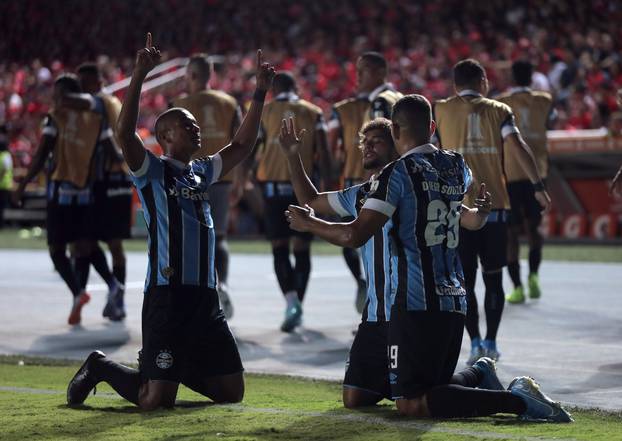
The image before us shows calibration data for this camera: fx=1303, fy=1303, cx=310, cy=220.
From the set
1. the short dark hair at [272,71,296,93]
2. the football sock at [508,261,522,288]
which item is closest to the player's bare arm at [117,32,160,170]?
the short dark hair at [272,71,296,93]

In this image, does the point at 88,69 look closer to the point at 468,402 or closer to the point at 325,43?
the point at 468,402

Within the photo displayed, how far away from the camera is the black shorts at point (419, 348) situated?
6.57 meters

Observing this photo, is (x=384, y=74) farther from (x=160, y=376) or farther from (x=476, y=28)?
(x=476, y=28)

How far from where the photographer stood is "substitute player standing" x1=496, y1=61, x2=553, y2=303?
43.5 ft

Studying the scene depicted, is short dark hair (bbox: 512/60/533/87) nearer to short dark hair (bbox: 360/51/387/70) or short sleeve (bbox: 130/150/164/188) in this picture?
short dark hair (bbox: 360/51/387/70)

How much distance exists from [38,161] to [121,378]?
5141mm

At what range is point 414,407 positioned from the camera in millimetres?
6652

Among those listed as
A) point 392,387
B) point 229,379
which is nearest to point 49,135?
point 229,379

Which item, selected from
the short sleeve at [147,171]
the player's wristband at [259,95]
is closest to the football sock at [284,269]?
the player's wristband at [259,95]

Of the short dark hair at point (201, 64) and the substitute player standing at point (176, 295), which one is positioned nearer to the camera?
the substitute player standing at point (176, 295)

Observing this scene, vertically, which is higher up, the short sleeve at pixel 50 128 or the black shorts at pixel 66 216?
the short sleeve at pixel 50 128

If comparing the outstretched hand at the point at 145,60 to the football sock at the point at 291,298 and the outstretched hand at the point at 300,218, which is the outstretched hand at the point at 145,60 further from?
the football sock at the point at 291,298

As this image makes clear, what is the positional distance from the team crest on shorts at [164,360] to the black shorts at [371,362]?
1.00m

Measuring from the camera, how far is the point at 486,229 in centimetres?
970
